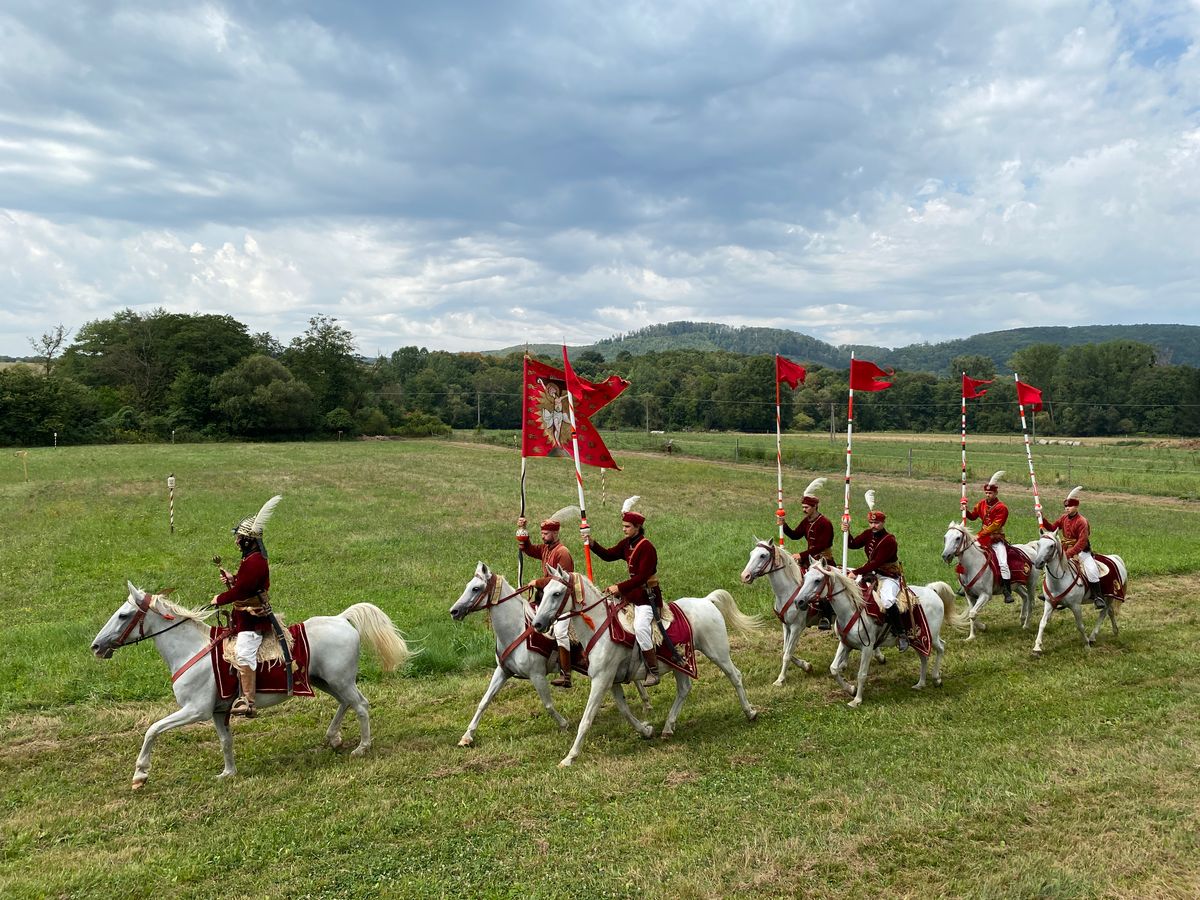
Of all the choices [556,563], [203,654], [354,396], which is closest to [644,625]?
[556,563]

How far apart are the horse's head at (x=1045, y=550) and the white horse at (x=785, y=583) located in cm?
359

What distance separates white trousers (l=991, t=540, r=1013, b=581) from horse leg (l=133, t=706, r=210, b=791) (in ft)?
43.5

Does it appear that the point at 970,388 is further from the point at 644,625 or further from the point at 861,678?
the point at 644,625

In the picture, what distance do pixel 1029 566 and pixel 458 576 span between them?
1218cm

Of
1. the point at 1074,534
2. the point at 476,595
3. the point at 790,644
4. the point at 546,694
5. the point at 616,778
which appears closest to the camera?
the point at 616,778

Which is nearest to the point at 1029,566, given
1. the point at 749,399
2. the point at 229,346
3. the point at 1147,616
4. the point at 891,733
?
the point at 1147,616

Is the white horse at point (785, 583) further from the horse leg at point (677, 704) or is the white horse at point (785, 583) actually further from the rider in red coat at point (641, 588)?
the rider in red coat at point (641, 588)

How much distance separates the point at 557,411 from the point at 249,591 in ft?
16.6

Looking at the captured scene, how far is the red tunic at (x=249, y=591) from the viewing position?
8227 millimetres

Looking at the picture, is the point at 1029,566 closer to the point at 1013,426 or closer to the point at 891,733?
the point at 891,733

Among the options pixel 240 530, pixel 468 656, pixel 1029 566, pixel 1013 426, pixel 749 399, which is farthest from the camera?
pixel 749 399

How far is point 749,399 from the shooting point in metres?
86.1

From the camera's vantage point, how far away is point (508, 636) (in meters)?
9.38

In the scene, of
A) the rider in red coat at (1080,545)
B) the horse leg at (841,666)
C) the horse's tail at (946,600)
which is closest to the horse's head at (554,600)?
the horse leg at (841,666)
